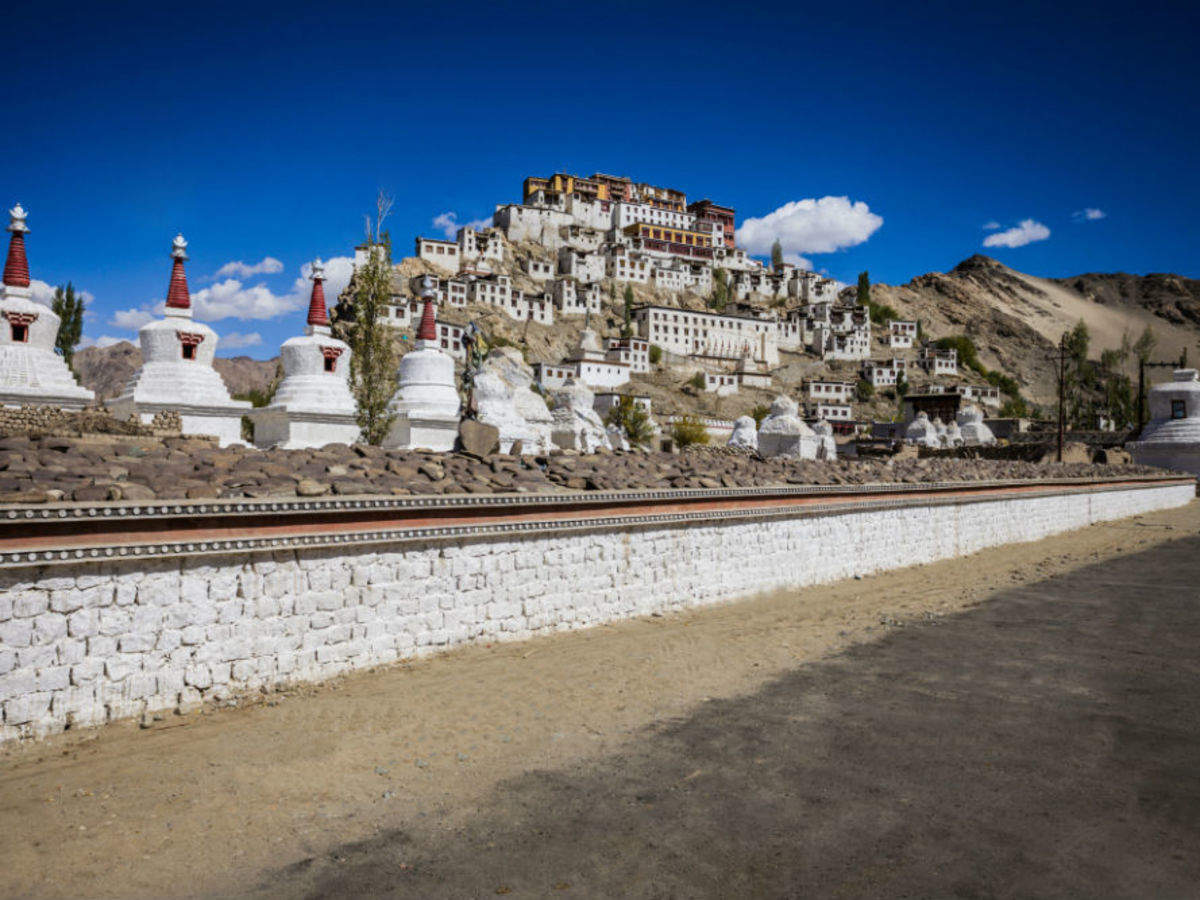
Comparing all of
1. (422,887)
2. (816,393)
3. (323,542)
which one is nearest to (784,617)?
(323,542)

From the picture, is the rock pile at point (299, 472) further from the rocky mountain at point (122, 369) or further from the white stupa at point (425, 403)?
the rocky mountain at point (122, 369)

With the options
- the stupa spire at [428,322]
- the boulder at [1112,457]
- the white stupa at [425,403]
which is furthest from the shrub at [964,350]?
the white stupa at [425,403]

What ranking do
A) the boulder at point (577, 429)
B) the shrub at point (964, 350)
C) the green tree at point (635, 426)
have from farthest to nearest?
1. the shrub at point (964, 350)
2. the green tree at point (635, 426)
3. the boulder at point (577, 429)

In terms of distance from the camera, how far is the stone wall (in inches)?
204

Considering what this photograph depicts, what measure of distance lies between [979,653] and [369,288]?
1365 cm

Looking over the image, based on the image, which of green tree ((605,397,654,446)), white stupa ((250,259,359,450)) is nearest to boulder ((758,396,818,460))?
green tree ((605,397,654,446))

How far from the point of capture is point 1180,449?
125ft

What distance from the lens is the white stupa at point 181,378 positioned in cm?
1695

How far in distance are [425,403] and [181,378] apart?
553 centimetres

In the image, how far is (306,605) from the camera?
21.3ft

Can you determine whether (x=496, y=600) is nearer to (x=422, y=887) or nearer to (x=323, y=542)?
(x=323, y=542)

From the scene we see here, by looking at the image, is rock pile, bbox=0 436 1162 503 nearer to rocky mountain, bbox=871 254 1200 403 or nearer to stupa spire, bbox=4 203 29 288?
stupa spire, bbox=4 203 29 288

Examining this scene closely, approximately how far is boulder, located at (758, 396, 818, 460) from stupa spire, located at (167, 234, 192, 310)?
20754 millimetres

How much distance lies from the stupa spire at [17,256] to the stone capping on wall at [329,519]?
14365 mm
